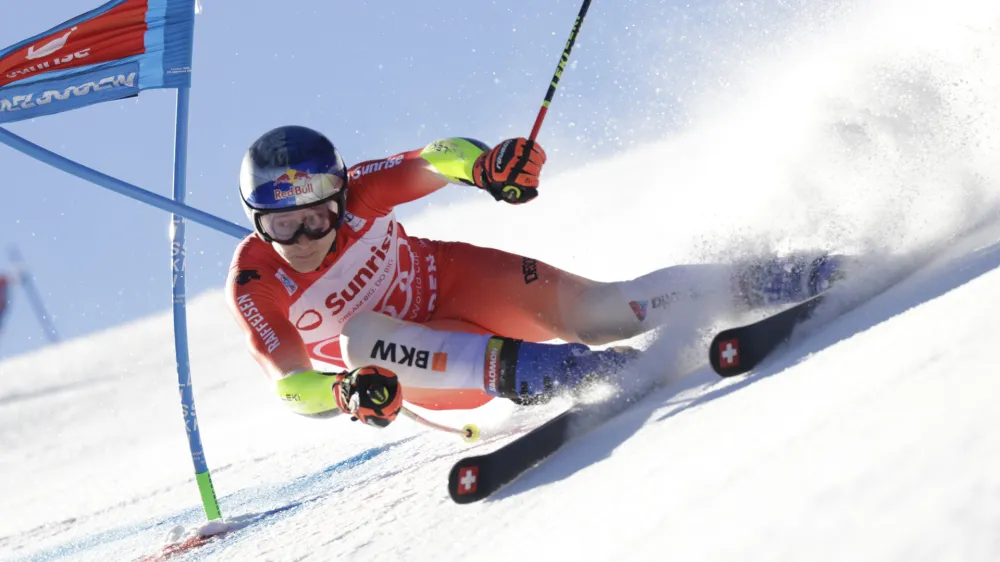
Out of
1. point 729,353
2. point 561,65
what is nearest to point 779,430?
point 729,353

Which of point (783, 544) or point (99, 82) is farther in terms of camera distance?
point (99, 82)

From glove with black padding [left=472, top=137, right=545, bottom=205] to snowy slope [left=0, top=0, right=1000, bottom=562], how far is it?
74cm

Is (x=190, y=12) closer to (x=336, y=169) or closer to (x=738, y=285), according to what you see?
(x=336, y=169)

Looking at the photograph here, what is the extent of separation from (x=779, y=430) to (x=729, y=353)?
907 millimetres

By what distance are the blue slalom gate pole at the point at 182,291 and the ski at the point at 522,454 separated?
2.94 meters

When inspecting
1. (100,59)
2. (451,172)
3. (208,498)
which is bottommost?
(208,498)

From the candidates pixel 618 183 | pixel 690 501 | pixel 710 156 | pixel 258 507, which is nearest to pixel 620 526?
pixel 690 501

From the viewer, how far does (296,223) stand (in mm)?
3869

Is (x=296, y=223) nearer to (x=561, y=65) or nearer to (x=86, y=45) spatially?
(x=561, y=65)

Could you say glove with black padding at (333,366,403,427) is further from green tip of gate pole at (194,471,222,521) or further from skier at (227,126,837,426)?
green tip of gate pole at (194,471,222,521)

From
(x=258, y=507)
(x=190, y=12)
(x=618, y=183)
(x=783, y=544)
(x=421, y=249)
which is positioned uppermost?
(x=190, y=12)

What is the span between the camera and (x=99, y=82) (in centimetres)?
647

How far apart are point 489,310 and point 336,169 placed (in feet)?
2.82

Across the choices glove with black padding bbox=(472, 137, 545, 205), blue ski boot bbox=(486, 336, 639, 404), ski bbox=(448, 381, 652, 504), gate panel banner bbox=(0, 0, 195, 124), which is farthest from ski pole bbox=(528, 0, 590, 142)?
gate panel banner bbox=(0, 0, 195, 124)
